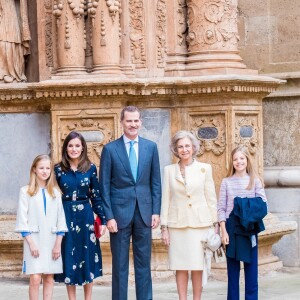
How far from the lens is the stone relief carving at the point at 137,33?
13.5m

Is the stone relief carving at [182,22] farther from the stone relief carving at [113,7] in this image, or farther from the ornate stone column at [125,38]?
the stone relief carving at [113,7]

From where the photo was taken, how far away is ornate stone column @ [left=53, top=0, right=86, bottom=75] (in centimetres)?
1308

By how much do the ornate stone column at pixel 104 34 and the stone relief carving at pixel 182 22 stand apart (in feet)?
3.04

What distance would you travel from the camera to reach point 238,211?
35.7 feet

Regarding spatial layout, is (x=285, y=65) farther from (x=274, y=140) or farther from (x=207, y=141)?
(x=207, y=141)

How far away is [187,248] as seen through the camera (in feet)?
35.3

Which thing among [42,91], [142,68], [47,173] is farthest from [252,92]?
[47,173]

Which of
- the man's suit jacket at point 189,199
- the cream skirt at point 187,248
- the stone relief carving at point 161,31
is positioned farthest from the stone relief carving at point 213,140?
the cream skirt at point 187,248

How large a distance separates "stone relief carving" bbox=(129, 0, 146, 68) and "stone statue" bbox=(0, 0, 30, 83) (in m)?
1.31

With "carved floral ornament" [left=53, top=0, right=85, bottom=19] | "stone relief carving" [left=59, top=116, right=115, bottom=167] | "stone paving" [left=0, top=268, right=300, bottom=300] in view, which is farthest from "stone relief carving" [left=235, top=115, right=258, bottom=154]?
"carved floral ornament" [left=53, top=0, right=85, bottom=19]

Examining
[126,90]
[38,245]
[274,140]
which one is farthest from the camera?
[274,140]

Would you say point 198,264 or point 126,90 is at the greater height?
point 126,90

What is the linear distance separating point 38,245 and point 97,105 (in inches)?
111

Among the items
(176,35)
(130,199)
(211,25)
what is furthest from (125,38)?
(130,199)
